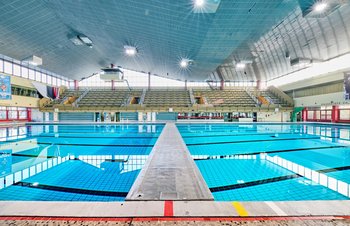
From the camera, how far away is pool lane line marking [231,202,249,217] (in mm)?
1460

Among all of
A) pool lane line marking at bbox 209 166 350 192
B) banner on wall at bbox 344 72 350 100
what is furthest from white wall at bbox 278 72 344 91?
pool lane line marking at bbox 209 166 350 192

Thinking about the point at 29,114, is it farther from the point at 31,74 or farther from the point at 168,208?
the point at 168,208

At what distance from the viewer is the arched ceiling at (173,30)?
725 centimetres

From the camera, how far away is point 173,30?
29.7ft

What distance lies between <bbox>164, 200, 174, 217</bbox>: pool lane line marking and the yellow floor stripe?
0.55 meters

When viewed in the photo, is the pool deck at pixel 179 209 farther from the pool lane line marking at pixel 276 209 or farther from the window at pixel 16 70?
the window at pixel 16 70

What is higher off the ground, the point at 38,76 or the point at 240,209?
the point at 38,76

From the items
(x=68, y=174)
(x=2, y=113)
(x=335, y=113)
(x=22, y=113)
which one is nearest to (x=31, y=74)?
(x=22, y=113)

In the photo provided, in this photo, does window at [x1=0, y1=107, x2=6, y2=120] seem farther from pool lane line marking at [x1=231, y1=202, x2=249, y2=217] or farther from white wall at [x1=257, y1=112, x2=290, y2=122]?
white wall at [x1=257, y1=112, x2=290, y2=122]

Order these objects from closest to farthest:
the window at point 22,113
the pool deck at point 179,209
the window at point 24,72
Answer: the pool deck at point 179,209
the window at point 24,72
the window at point 22,113

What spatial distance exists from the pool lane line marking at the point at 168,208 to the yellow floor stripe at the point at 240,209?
55 centimetres

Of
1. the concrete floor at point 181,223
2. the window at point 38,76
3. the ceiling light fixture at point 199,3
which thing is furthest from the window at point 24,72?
the concrete floor at point 181,223

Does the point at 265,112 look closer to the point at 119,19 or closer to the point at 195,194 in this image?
the point at 119,19

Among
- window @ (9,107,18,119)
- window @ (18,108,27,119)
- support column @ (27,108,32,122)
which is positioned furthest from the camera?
support column @ (27,108,32,122)
